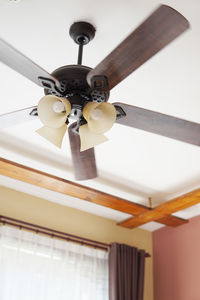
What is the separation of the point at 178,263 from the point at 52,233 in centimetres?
120

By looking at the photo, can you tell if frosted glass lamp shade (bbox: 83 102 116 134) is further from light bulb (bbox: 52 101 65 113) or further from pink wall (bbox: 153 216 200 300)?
pink wall (bbox: 153 216 200 300)

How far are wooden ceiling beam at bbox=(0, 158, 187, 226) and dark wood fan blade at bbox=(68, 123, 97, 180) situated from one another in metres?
0.75

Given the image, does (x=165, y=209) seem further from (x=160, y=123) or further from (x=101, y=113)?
(x=101, y=113)

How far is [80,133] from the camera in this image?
1574 millimetres

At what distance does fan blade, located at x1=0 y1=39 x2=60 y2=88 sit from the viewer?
4.10ft

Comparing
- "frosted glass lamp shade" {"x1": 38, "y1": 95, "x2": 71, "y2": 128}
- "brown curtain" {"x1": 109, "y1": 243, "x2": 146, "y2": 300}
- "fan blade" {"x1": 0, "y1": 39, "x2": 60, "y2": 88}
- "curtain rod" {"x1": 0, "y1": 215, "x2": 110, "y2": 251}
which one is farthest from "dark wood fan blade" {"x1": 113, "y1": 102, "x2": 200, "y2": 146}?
"brown curtain" {"x1": 109, "y1": 243, "x2": 146, "y2": 300}

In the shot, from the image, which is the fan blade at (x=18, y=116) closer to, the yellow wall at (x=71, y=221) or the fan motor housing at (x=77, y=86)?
the fan motor housing at (x=77, y=86)

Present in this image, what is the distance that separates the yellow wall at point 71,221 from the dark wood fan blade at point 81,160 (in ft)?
3.98

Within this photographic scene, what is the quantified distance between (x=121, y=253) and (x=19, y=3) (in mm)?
2331

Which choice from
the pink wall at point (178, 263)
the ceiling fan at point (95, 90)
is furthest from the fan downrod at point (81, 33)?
the pink wall at point (178, 263)

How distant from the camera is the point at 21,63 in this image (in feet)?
4.30

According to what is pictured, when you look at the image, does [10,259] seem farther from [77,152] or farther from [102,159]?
[77,152]

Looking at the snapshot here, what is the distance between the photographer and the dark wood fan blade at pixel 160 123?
151cm

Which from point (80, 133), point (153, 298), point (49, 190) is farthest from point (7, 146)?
point (153, 298)
